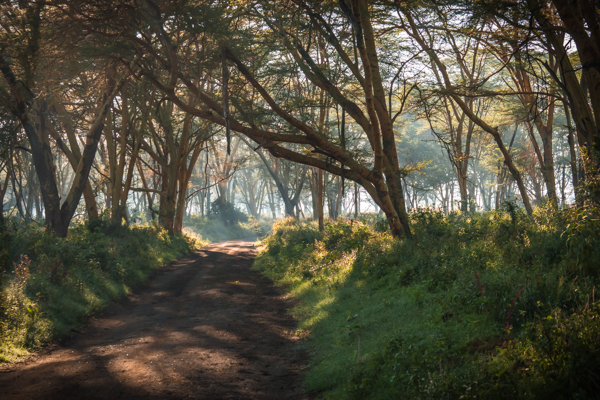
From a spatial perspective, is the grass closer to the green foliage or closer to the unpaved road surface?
the green foliage

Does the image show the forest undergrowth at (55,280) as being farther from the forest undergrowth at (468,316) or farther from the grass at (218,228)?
the grass at (218,228)

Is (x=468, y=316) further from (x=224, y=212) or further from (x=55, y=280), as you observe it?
(x=224, y=212)

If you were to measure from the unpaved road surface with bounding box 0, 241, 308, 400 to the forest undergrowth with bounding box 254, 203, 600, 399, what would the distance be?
1.62 feet

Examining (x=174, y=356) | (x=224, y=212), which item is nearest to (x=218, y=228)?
(x=224, y=212)

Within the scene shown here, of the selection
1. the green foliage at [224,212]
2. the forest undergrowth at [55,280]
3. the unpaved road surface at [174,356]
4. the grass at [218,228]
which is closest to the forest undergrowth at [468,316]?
the unpaved road surface at [174,356]

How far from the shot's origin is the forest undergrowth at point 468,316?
11.6 feet

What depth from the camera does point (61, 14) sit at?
1077cm

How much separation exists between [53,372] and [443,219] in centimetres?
928

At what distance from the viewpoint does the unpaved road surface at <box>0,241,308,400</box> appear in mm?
4793

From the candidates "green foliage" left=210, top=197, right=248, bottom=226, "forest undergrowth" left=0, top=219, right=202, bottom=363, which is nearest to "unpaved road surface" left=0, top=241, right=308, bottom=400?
"forest undergrowth" left=0, top=219, right=202, bottom=363

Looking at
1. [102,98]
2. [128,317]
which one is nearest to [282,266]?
[128,317]

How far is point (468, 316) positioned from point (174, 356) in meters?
3.66

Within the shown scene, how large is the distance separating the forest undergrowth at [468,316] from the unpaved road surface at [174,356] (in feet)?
1.62

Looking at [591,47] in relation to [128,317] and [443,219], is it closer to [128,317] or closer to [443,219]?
[443,219]
